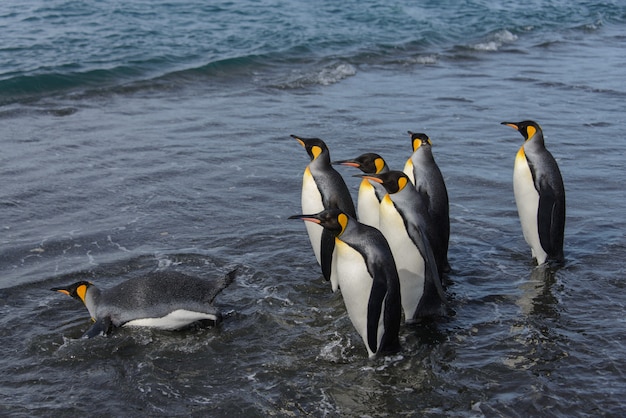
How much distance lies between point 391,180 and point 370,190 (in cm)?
58

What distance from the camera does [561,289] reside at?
6176 mm

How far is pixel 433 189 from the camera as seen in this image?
650 cm

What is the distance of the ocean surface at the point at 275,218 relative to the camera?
15.9 feet

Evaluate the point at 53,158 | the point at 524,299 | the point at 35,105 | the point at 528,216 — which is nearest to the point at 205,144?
the point at 53,158

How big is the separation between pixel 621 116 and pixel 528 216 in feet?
17.9

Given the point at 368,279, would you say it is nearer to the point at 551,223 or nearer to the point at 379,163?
the point at 379,163

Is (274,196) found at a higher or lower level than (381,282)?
lower

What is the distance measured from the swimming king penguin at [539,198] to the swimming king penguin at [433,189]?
76 centimetres

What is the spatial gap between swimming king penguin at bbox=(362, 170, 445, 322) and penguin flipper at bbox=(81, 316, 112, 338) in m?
1.96

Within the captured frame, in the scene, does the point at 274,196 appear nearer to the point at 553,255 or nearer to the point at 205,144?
the point at 205,144

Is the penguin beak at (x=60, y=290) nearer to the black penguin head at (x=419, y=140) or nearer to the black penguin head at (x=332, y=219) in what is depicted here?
the black penguin head at (x=332, y=219)

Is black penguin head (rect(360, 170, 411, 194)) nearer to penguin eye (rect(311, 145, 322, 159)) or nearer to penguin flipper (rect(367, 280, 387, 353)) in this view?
penguin eye (rect(311, 145, 322, 159))

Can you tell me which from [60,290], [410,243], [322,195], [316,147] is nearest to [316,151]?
[316,147]

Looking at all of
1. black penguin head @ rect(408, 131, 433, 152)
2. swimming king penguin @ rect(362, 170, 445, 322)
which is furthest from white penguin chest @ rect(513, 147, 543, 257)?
swimming king penguin @ rect(362, 170, 445, 322)
